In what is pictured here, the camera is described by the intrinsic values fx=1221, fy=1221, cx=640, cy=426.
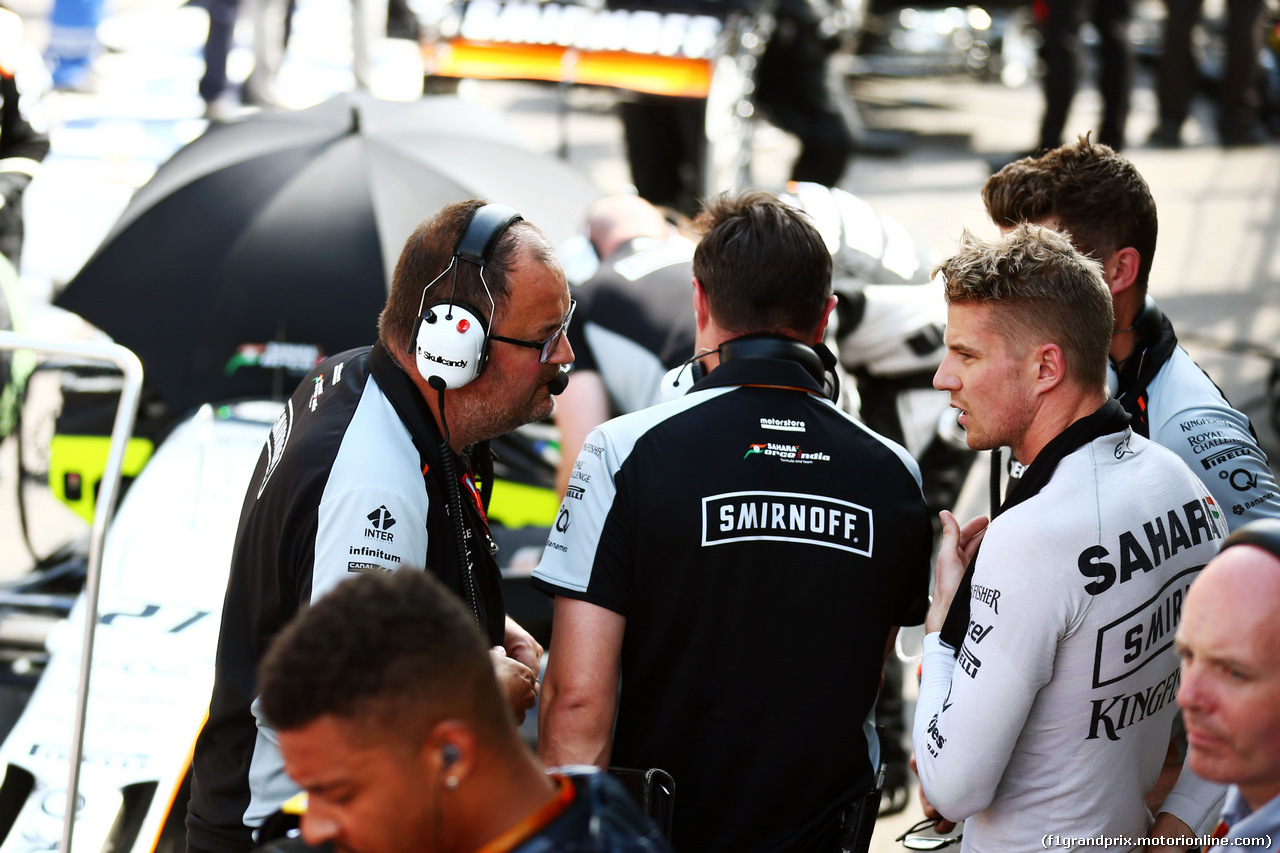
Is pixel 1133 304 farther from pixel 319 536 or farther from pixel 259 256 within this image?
pixel 259 256

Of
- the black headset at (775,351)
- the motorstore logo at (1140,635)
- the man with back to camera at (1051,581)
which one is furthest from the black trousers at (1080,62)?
the motorstore logo at (1140,635)

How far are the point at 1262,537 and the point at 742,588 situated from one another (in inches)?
34.3

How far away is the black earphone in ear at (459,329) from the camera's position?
2.10 meters

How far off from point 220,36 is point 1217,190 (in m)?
7.81

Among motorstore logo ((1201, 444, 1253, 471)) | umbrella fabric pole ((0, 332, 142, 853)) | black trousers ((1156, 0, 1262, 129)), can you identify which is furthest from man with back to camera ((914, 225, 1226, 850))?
black trousers ((1156, 0, 1262, 129))

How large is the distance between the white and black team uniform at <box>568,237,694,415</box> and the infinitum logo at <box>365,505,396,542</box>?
1.75m

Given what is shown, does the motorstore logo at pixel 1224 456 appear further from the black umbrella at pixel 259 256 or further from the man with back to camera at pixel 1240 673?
the black umbrella at pixel 259 256

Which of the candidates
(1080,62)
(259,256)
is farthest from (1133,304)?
(1080,62)

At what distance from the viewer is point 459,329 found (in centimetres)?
212

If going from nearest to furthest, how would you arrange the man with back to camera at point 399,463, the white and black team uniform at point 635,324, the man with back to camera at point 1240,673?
the man with back to camera at point 1240,673
the man with back to camera at point 399,463
the white and black team uniform at point 635,324

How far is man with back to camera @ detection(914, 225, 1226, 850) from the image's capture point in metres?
1.89

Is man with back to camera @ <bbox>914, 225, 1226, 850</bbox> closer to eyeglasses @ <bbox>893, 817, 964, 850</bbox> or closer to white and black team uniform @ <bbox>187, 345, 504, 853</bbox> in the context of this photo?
eyeglasses @ <bbox>893, 817, 964, 850</bbox>

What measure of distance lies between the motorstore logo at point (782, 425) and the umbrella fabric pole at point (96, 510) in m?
1.53

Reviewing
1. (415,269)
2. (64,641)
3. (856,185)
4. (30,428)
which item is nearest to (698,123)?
(856,185)
